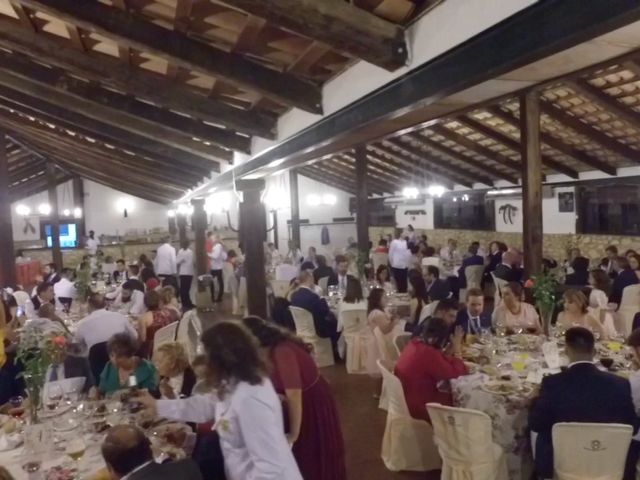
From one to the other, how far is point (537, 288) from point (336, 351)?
3.16 m

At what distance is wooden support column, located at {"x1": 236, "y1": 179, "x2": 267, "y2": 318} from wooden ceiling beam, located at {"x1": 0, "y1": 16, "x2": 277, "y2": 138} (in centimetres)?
215

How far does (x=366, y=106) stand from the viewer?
3.93 metres

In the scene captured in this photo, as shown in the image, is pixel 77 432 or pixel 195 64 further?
pixel 195 64

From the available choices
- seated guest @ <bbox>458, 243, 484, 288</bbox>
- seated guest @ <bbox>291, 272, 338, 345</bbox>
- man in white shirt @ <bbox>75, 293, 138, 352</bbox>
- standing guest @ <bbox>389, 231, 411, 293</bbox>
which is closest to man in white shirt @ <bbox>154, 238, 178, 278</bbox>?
standing guest @ <bbox>389, 231, 411, 293</bbox>

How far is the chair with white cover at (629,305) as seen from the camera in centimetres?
637

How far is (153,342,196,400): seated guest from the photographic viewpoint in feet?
12.1

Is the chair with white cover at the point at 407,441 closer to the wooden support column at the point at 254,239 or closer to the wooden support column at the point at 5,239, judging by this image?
the wooden support column at the point at 254,239

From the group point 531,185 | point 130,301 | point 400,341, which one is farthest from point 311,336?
point 531,185

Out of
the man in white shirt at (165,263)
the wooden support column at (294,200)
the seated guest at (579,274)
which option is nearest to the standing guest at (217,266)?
the man in white shirt at (165,263)

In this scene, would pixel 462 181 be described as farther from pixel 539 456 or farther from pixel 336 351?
pixel 539 456

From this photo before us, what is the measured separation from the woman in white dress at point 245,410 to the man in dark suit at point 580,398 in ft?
4.37

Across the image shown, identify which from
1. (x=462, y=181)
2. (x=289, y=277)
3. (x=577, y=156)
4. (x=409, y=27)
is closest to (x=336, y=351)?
(x=289, y=277)

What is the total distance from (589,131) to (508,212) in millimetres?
4534

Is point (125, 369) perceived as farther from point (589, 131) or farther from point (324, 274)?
point (589, 131)
